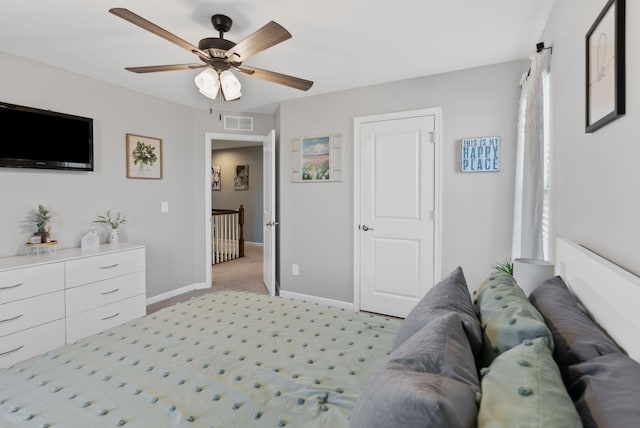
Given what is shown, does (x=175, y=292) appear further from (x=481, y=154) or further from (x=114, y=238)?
(x=481, y=154)

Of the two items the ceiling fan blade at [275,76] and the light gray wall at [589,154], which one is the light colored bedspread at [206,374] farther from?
the ceiling fan blade at [275,76]

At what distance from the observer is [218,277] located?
5086mm

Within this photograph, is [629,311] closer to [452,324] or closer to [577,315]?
[577,315]

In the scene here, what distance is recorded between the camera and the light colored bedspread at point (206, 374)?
101 centimetres

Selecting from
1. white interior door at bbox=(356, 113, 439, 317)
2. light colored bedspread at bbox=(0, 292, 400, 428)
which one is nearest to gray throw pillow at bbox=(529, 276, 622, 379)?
light colored bedspread at bbox=(0, 292, 400, 428)

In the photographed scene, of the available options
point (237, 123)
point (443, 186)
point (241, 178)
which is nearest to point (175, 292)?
point (237, 123)

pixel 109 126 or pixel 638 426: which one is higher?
pixel 109 126

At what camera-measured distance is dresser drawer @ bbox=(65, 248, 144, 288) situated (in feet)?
8.93

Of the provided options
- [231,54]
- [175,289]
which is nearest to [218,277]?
[175,289]

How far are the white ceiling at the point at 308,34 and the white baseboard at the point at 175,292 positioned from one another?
7.90ft

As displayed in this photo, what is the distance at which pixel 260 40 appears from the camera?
179 cm

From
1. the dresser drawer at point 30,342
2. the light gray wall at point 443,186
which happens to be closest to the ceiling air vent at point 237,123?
the light gray wall at point 443,186

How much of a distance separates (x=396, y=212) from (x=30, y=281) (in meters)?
3.10

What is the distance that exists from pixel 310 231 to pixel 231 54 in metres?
2.27
